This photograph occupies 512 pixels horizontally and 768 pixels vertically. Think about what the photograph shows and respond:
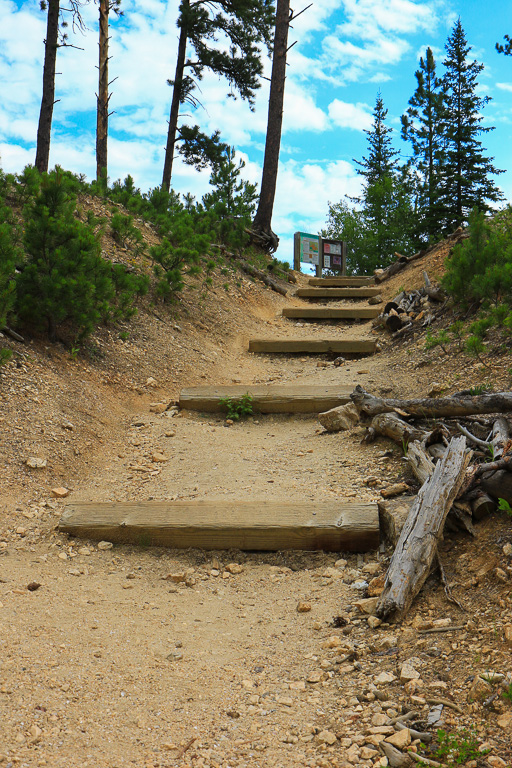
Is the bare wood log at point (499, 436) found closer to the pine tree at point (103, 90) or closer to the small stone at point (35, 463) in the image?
the small stone at point (35, 463)

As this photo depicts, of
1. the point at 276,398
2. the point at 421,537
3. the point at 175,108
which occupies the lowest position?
the point at 421,537

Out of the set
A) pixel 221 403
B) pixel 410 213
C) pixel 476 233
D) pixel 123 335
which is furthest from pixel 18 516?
pixel 410 213

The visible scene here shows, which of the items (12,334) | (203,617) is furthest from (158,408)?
(203,617)

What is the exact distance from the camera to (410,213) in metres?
24.3

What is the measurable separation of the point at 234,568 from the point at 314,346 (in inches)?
207

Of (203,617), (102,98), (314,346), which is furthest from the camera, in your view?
(102,98)

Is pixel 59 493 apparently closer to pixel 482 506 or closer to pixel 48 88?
pixel 482 506

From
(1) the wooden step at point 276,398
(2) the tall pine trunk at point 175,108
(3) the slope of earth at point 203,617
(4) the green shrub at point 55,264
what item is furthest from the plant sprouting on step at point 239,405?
(2) the tall pine trunk at point 175,108

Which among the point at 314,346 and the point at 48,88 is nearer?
the point at 314,346

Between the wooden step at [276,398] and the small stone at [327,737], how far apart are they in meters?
4.01

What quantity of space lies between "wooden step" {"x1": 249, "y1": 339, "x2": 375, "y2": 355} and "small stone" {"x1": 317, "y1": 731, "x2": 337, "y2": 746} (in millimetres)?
6399

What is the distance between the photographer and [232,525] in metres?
3.64

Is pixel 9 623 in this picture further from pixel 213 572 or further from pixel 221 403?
pixel 221 403

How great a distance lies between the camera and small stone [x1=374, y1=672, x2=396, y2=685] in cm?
233
